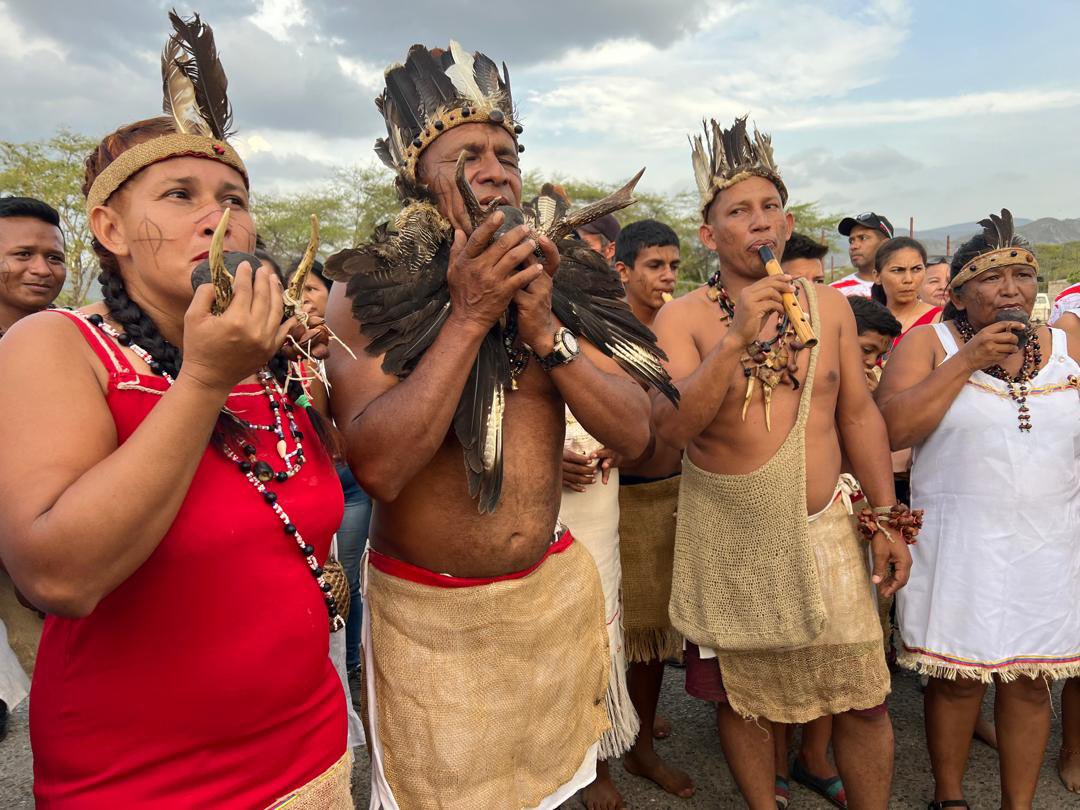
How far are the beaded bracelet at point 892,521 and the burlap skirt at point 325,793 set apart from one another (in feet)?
6.68

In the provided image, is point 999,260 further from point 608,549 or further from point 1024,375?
point 608,549

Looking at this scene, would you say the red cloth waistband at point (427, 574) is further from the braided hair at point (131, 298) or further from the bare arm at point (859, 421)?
the bare arm at point (859, 421)

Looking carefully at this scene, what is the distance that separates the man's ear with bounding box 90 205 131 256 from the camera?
153 centimetres

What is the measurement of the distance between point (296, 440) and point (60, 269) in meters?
2.56

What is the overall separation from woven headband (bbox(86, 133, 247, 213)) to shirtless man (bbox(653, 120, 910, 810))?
172 cm

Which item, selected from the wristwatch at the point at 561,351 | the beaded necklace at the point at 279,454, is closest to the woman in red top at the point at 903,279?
the wristwatch at the point at 561,351

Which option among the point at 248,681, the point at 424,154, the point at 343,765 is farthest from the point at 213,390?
the point at 424,154

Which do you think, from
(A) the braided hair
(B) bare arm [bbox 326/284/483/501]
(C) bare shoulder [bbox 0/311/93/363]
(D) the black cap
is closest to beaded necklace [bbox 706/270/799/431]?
(B) bare arm [bbox 326/284/483/501]

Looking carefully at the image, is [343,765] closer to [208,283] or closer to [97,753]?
[97,753]

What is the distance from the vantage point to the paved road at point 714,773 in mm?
3242

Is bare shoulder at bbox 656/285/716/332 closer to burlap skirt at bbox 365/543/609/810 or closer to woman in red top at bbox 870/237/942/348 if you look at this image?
burlap skirt at bbox 365/543/609/810

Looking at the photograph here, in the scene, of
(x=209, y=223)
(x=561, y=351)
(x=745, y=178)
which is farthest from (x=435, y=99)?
(x=745, y=178)

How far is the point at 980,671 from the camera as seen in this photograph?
297 centimetres

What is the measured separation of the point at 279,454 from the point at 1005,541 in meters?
2.78
